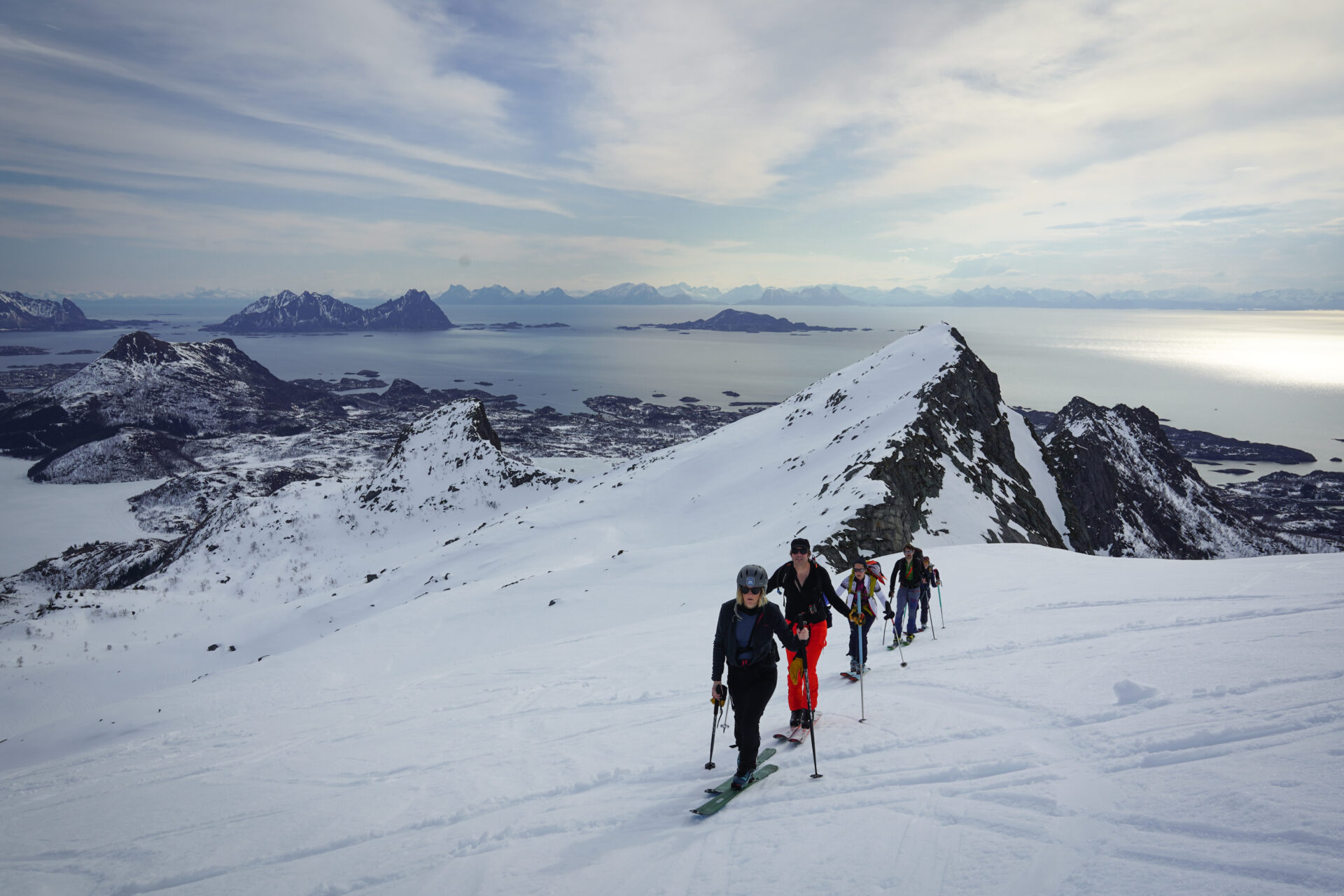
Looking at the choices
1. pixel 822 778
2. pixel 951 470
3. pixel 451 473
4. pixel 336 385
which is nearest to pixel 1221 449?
pixel 951 470

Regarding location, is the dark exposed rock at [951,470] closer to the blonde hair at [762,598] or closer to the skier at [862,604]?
the skier at [862,604]

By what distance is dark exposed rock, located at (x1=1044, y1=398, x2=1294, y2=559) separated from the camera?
49000mm

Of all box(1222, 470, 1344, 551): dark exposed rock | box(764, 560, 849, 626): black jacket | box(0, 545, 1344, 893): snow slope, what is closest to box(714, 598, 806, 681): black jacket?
box(764, 560, 849, 626): black jacket

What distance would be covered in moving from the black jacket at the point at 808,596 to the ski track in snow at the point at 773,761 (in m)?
1.61

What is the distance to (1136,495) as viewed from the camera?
5781cm

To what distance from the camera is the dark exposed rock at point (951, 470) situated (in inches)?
948

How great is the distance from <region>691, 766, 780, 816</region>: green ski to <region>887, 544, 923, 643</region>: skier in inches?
219

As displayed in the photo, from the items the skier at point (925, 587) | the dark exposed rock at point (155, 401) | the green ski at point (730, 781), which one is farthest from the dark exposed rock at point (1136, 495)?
the dark exposed rock at point (155, 401)

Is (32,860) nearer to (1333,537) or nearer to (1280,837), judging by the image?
(1280,837)

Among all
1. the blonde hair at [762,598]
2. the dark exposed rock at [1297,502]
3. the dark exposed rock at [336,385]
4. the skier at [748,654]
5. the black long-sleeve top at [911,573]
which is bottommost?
the dark exposed rock at [1297,502]

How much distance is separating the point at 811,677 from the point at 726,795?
1.83 metres

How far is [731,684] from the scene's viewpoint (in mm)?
6246

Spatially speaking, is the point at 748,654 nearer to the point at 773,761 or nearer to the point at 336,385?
the point at 773,761

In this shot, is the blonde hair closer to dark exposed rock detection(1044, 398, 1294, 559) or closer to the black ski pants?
the black ski pants
